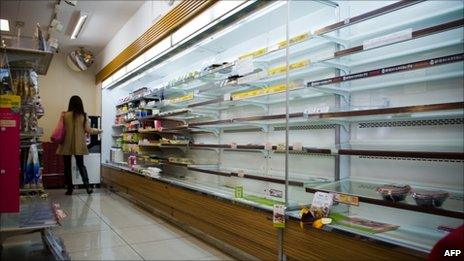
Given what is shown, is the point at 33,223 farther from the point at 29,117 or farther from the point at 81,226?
the point at 81,226

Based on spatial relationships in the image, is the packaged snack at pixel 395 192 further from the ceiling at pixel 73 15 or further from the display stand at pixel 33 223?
the ceiling at pixel 73 15

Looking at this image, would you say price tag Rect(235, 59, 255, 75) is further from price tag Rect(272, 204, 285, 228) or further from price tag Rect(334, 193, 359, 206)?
price tag Rect(334, 193, 359, 206)

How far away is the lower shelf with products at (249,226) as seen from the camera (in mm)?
1922

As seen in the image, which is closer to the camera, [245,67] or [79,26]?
A: [245,67]

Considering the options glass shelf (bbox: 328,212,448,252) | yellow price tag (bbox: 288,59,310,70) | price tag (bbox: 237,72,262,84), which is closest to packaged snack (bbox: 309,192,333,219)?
glass shelf (bbox: 328,212,448,252)

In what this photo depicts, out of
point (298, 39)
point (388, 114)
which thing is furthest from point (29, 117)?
point (388, 114)

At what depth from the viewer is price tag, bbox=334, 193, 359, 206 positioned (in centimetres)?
204

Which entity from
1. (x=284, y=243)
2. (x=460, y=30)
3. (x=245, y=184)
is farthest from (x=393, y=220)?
(x=245, y=184)

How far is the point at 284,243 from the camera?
2.45m

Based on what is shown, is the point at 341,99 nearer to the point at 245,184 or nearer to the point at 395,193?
the point at 395,193

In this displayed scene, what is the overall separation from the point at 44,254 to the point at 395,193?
306 centimetres

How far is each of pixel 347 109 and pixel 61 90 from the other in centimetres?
860

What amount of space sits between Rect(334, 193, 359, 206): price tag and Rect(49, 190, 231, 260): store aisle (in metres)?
1.38

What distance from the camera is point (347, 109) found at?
2.51m
